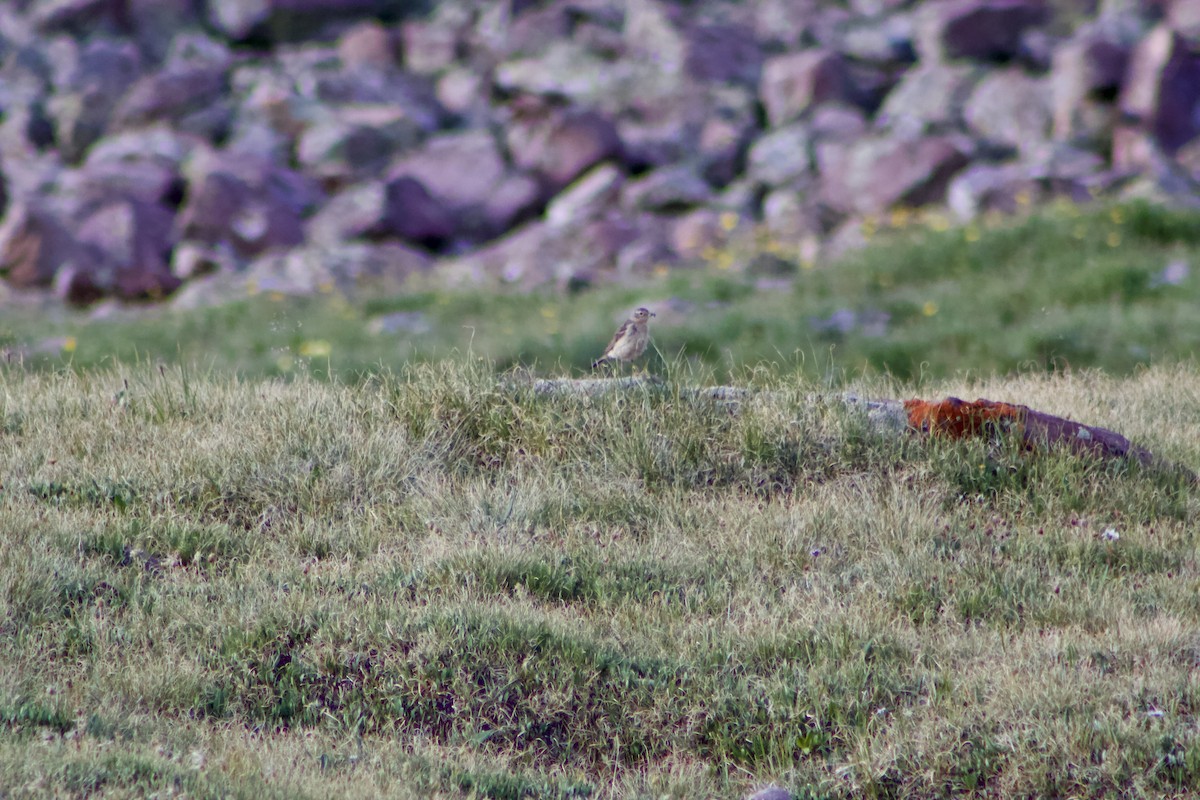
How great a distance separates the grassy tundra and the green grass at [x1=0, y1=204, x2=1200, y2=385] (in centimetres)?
551

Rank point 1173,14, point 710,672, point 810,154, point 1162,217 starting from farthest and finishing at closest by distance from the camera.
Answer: point 1173,14
point 810,154
point 1162,217
point 710,672

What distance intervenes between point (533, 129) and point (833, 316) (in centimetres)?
1304

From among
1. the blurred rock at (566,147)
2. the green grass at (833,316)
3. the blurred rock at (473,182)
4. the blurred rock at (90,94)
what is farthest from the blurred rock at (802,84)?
the blurred rock at (90,94)

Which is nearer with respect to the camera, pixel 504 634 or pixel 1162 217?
pixel 504 634

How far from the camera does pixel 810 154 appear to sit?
2517 cm

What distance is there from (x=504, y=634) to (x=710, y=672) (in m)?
0.83

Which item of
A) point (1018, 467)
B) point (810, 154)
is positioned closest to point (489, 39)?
point (810, 154)

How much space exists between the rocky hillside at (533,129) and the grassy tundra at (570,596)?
1229 centimetres

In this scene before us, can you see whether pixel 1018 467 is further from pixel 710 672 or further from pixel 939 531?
A: pixel 710 672

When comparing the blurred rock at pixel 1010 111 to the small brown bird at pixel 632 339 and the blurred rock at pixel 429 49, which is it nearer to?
the blurred rock at pixel 429 49

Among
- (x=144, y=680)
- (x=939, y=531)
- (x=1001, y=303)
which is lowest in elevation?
(x=1001, y=303)

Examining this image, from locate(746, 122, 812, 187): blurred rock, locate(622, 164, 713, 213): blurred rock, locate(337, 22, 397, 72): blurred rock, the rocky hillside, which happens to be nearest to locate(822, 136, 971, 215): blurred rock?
the rocky hillside

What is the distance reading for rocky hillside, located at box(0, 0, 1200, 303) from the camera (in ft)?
72.3

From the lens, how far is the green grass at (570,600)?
4.40 m
